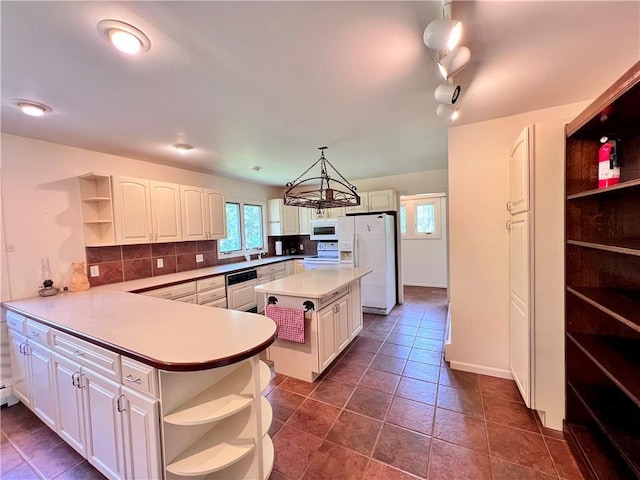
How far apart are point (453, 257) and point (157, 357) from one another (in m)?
2.52

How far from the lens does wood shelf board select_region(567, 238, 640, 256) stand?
114cm

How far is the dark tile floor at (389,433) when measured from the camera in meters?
1.58

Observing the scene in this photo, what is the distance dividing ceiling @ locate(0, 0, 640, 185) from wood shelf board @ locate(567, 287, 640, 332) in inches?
53.2

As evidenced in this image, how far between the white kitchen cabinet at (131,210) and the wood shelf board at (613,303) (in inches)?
154

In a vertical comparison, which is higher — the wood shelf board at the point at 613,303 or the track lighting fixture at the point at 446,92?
the track lighting fixture at the point at 446,92

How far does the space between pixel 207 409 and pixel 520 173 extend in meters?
2.46

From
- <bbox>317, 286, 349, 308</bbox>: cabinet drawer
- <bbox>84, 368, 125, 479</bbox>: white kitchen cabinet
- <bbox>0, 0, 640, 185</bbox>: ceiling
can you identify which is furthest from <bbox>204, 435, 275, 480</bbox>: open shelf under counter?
<bbox>0, 0, 640, 185</bbox>: ceiling

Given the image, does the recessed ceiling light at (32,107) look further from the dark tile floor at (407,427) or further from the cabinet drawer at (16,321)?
the dark tile floor at (407,427)

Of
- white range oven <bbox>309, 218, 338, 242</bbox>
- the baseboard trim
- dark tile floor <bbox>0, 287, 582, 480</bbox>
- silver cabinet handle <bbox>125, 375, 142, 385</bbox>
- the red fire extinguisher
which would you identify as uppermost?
the red fire extinguisher

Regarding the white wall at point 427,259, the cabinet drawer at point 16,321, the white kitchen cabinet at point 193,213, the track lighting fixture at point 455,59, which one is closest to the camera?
the track lighting fixture at point 455,59

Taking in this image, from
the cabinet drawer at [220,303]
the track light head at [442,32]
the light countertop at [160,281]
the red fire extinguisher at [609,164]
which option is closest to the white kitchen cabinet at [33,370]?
the light countertop at [160,281]

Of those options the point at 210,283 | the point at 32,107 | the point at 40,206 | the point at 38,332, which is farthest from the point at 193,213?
the point at 38,332

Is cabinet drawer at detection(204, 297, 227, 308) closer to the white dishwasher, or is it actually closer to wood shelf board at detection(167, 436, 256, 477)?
the white dishwasher

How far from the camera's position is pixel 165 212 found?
11.1 feet
